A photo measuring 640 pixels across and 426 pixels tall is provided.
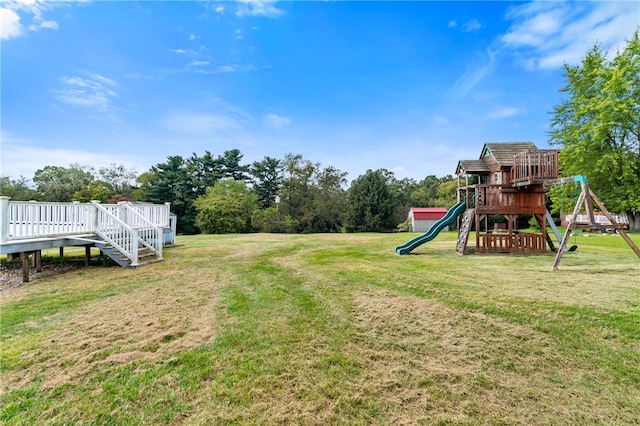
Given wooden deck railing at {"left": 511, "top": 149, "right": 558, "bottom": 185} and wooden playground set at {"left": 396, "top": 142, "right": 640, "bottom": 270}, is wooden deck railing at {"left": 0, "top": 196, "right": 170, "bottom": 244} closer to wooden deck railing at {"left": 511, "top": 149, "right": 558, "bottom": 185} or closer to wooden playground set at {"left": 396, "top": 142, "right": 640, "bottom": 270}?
wooden playground set at {"left": 396, "top": 142, "right": 640, "bottom": 270}

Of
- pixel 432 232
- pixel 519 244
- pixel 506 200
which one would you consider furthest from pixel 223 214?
pixel 519 244

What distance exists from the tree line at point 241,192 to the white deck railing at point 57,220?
18684 millimetres

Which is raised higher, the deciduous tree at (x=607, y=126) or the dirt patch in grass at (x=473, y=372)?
the deciduous tree at (x=607, y=126)

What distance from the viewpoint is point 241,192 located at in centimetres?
3156

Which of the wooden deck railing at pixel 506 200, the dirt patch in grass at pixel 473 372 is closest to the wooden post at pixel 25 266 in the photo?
the dirt patch in grass at pixel 473 372

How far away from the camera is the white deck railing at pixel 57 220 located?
592 cm

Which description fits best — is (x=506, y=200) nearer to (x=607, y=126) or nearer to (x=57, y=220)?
(x=57, y=220)

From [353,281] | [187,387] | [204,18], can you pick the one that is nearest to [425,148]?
[204,18]

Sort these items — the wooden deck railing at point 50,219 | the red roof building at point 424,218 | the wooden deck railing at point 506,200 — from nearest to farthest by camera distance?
the wooden deck railing at point 50,219, the wooden deck railing at point 506,200, the red roof building at point 424,218

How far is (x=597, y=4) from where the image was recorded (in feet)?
31.7

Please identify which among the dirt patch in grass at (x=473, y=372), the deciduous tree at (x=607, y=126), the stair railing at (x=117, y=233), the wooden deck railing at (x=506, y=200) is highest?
the deciduous tree at (x=607, y=126)

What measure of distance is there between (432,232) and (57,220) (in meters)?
12.5

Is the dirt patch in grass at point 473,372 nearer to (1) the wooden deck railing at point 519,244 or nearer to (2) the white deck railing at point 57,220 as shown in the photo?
(2) the white deck railing at point 57,220

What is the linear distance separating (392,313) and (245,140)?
36.9m
